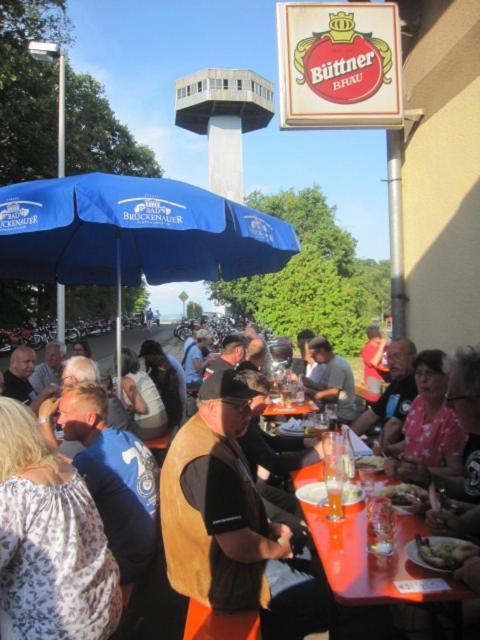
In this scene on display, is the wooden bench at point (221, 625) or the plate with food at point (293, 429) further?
the plate with food at point (293, 429)

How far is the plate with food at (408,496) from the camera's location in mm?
2711

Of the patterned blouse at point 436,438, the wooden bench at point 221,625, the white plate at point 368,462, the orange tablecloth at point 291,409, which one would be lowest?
the wooden bench at point 221,625

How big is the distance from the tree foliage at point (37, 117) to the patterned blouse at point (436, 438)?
13157mm

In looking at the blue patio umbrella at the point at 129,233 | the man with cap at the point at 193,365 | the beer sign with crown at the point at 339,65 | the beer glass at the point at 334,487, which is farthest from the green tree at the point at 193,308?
the beer glass at the point at 334,487

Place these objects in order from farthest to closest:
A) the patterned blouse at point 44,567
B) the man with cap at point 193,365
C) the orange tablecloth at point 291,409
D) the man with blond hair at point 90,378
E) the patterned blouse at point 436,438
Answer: the man with cap at point 193,365 < the orange tablecloth at point 291,409 < the man with blond hair at point 90,378 < the patterned blouse at point 436,438 < the patterned blouse at point 44,567

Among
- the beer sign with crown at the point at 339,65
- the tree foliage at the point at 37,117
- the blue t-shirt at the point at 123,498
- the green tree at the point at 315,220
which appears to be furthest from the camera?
the green tree at the point at 315,220

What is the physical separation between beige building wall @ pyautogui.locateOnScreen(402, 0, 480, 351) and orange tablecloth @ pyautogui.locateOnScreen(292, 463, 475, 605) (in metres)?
3.10

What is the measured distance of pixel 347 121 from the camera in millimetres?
5691

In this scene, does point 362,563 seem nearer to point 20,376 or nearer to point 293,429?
point 293,429

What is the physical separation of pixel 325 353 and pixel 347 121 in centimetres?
278

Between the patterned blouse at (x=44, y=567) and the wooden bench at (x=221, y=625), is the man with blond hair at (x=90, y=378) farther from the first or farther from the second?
the patterned blouse at (x=44, y=567)

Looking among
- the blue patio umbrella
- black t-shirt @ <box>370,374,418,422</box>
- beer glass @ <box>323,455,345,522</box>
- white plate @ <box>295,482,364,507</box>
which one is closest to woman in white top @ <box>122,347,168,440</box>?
the blue patio umbrella

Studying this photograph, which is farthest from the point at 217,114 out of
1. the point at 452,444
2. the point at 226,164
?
the point at 452,444

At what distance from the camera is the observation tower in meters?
57.3
